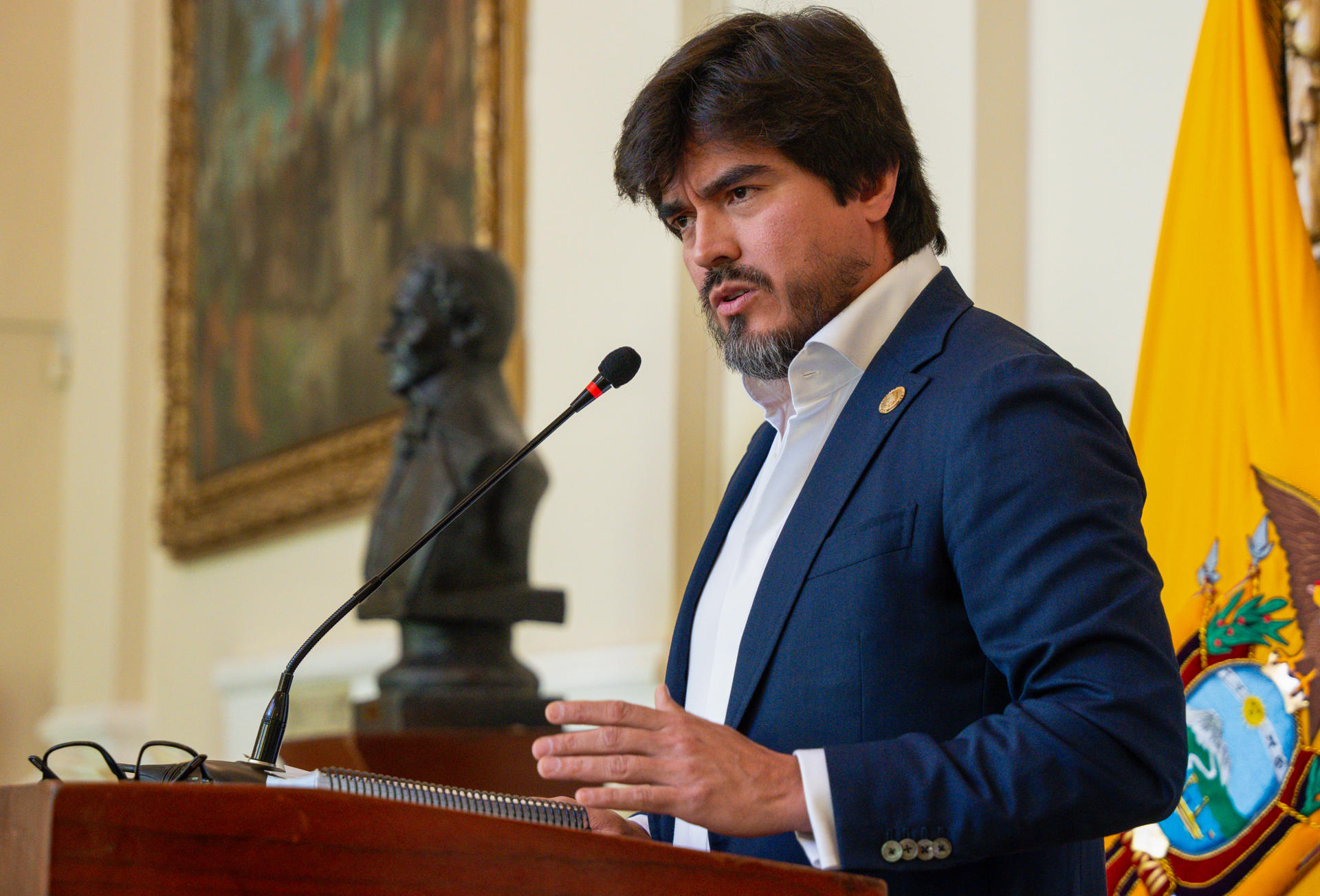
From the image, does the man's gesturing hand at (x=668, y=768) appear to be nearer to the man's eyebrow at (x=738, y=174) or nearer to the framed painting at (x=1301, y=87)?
the man's eyebrow at (x=738, y=174)

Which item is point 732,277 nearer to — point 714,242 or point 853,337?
point 714,242

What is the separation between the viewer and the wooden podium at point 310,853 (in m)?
1.11

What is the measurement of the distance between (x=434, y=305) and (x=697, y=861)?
2.85 meters

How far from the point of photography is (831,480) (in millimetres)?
1733

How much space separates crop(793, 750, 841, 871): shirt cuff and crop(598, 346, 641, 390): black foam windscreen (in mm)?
760

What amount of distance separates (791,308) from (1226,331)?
36.9 inches

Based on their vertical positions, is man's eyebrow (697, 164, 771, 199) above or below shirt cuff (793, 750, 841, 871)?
above

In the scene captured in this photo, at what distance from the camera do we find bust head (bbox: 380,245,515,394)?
13.0 feet

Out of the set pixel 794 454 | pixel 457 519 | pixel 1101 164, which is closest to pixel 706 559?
pixel 794 454

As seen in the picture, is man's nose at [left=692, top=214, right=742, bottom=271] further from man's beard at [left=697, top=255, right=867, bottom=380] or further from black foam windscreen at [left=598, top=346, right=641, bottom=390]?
black foam windscreen at [left=598, top=346, right=641, bottom=390]

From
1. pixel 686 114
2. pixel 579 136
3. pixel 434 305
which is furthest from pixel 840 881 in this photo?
pixel 579 136

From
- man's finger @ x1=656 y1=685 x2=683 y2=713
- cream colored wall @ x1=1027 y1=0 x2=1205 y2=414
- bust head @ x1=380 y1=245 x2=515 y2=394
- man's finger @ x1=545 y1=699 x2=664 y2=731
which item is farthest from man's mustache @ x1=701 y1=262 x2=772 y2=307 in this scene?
bust head @ x1=380 y1=245 x2=515 y2=394

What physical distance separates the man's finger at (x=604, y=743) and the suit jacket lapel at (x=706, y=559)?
0.61m

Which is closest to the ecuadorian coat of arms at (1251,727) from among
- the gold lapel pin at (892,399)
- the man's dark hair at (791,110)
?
the man's dark hair at (791,110)
